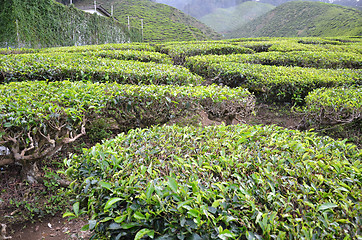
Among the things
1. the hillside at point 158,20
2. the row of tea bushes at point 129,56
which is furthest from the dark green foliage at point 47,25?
the hillside at point 158,20

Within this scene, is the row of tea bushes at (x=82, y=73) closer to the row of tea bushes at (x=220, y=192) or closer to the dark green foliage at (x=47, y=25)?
the row of tea bushes at (x=220, y=192)

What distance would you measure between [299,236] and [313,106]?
11.5ft

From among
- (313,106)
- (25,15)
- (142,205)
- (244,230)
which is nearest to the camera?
(244,230)

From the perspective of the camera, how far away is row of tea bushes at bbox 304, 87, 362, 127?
344 cm

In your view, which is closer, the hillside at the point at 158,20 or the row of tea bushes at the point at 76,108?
the row of tea bushes at the point at 76,108

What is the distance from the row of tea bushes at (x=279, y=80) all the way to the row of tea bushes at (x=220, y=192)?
3.38 m

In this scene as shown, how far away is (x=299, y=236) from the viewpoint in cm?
112

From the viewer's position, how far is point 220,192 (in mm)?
1402

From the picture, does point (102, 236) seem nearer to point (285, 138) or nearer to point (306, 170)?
point (306, 170)

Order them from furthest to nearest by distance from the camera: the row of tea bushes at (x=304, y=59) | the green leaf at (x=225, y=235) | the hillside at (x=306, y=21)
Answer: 1. the hillside at (x=306, y=21)
2. the row of tea bushes at (x=304, y=59)
3. the green leaf at (x=225, y=235)

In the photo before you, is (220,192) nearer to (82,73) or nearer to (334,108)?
(334,108)

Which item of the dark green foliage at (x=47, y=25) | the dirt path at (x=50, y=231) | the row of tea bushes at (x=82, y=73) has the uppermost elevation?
the dark green foliage at (x=47, y=25)

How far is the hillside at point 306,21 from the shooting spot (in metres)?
40.3

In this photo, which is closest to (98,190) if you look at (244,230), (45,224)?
(244,230)
